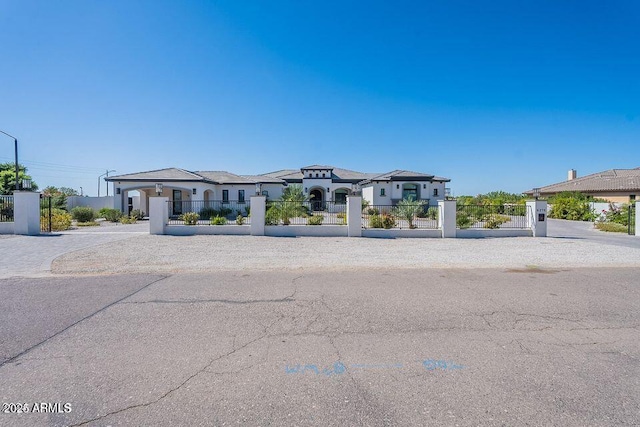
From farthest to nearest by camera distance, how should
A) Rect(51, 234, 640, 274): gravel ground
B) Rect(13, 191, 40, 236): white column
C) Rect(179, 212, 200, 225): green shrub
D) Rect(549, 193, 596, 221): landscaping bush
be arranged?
Rect(549, 193, 596, 221): landscaping bush, Rect(179, 212, 200, 225): green shrub, Rect(13, 191, 40, 236): white column, Rect(51, 234, 640, 274): gravel ground

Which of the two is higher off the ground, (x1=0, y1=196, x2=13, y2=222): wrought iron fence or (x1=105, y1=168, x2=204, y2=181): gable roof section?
(x1=105, y1=168, x2=204, y2=181): gable roof section

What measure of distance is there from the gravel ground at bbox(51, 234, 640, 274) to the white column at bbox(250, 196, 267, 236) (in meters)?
0.62

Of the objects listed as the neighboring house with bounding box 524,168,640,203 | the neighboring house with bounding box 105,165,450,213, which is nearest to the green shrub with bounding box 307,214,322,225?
the neighboring house with bounding box 105,165,450,213

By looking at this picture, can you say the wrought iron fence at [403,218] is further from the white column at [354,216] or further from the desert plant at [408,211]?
the white column at [354,216]

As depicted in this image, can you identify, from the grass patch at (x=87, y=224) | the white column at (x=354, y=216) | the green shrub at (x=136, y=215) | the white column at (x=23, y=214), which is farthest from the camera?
the green shrub at (x=136, y=215)

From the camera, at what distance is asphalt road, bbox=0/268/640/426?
8.43ft

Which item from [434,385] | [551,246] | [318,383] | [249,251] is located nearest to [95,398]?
[318,383]

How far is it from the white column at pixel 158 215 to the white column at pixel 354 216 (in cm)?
901

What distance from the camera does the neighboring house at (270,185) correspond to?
25969 millimetres

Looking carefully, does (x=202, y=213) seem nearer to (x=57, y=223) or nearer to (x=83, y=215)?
(x=57, y=223)

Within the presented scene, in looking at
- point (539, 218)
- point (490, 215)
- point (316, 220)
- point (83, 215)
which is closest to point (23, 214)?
point (83, 215)

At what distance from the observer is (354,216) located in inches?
572

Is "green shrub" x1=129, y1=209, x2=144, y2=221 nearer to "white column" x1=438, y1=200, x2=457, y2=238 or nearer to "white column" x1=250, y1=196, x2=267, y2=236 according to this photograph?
"white column" x1=250, y1=196, x2=267, y2=236

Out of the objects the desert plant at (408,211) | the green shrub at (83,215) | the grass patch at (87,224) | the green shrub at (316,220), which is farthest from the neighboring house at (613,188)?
the green shrub at (83,215)
